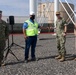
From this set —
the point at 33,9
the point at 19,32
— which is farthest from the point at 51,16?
the point at 33,9

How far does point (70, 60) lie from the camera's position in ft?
36.0

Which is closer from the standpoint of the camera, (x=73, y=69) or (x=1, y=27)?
(x=1, y=27)

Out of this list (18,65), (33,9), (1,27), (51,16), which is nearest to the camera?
(1,27)

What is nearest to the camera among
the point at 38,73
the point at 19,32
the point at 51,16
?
the point at 38,73

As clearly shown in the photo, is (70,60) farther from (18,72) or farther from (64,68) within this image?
(18,72)

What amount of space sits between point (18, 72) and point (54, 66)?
4.69ft

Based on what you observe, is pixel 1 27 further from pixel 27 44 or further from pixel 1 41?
pixel 27 44

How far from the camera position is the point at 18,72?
8.90 m

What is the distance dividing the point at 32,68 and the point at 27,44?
4.93 feet

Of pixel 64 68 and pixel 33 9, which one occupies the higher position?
pixel 33 9

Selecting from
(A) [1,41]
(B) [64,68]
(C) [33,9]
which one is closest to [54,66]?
(B) [64,68]

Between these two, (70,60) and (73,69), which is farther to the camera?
(70,60)

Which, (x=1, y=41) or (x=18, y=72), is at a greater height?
(x=1, y=41)

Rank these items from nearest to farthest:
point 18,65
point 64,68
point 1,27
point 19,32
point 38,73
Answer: point 1,27 → point 38,73 → point 64,68 → point 18,65 → point 19,32
